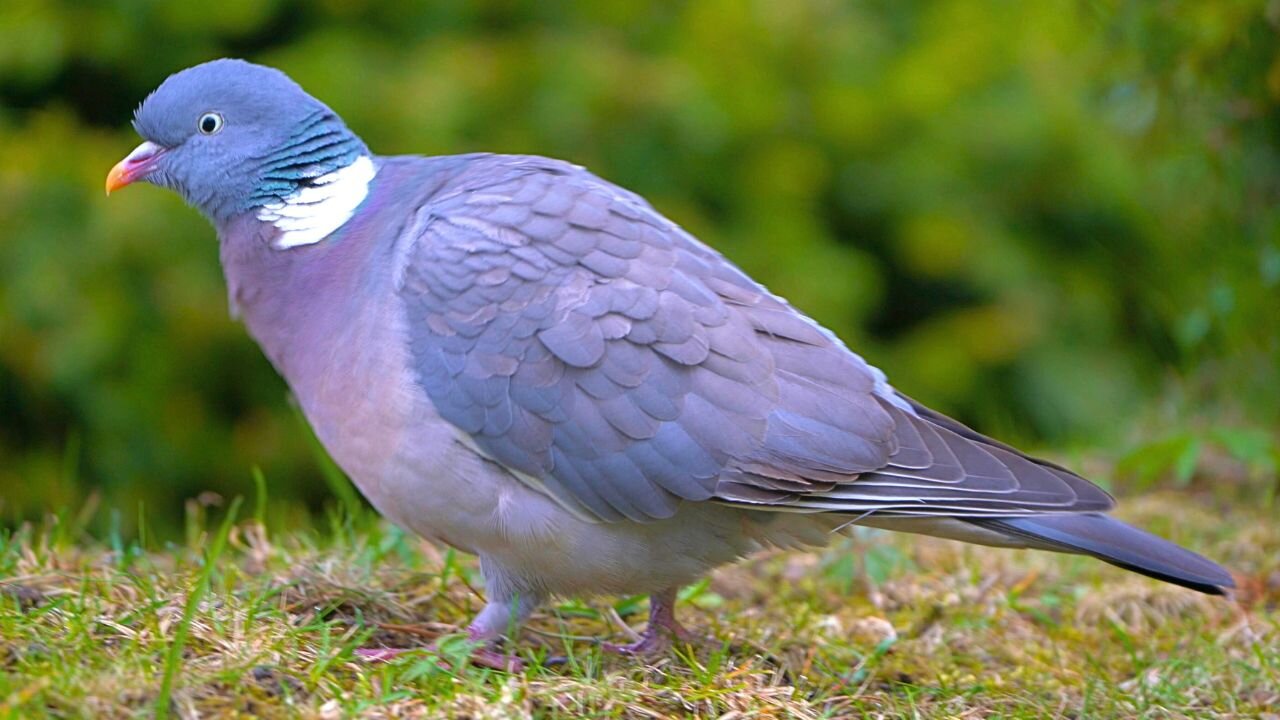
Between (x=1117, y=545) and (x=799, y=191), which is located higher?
(x=799, y=191)

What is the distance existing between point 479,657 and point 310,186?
1.29 metres

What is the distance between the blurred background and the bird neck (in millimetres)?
1354

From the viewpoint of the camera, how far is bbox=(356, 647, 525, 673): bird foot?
3.10 m

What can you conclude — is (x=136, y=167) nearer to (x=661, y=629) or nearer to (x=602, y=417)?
(x=602, y=417)

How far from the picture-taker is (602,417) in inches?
127

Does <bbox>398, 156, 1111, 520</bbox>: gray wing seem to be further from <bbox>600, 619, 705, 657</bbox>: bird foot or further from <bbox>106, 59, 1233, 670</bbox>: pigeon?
<bbox>600, 619, 705, 657</bbox>: bird foot

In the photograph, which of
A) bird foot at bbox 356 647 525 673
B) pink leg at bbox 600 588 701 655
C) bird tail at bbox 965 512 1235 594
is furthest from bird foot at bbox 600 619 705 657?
bird tail at bbox 965 512 1235 594

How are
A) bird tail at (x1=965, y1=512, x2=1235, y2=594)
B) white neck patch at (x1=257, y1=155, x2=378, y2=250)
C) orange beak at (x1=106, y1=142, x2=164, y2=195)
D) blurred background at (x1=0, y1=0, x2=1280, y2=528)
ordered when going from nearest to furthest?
1. bird tail at (x1=965, y1=512, x2=1235, y2=594)
2. white neck patch at (x1=257, y1=155, x2=378, y2=250)
3. orange beak at (x1=106, y1=142, x2=164, y2=195)
4. blurred background at (x1=0, y1=0, x2=1280, y2=528)

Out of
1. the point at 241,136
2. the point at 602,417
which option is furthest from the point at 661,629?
the point at 241,136

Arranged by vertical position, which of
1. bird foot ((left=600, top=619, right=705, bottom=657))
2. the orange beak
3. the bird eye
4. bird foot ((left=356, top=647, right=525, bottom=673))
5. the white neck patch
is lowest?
bird foot ((left=356, top=647, right=525, bottom=673))

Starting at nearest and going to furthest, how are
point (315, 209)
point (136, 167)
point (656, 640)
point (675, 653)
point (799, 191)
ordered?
point (675, 653)
point (656, 640)
point (315, 209)
point (136, 167)
point (799, 191)

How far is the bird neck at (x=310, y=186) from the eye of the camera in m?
3.63

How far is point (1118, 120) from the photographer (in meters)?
5.55

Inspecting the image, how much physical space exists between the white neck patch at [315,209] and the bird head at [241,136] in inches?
0.9
